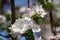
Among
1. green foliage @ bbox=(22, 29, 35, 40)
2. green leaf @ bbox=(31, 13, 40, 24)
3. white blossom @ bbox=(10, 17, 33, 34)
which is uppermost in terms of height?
green leaf @ bbox=(31, 13, 40, 24)

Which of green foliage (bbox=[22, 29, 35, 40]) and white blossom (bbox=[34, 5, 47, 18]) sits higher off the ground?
white blossom (bbox=[34, 5, 47, 18])

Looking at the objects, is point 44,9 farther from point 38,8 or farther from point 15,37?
point 15,37

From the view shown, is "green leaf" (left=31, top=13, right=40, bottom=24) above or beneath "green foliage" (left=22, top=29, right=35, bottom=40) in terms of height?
above

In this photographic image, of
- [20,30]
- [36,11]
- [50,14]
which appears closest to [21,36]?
[20,30]

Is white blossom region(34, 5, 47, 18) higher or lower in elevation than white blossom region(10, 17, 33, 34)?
higher

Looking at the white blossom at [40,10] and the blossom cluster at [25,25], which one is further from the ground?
the white blossom at [40,10]

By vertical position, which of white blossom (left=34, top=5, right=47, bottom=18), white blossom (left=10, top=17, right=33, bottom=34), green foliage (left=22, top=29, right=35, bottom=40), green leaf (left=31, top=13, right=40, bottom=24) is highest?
white blossom (left=34, top=5, right=47, bottom=18)

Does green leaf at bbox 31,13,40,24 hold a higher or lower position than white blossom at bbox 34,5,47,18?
lower

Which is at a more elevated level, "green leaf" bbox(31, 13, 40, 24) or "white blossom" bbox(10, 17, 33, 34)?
"green leaf" bbox(31, 13, 40, 24)

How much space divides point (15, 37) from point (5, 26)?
2.8 inches

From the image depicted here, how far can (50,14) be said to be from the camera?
4.09ft

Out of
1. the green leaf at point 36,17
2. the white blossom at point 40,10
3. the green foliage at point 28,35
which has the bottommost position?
the green foliage at point 28,35

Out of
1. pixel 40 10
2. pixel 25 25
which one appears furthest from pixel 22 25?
pixel 40 10

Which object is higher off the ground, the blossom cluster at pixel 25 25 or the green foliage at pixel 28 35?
the blossom cluster at pixel 25 25
